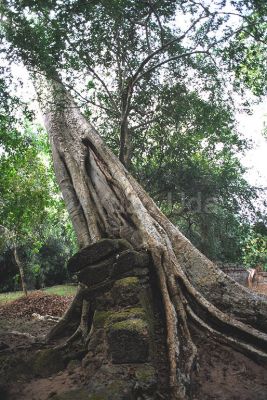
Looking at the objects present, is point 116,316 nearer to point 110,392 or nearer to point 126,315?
point 126,315

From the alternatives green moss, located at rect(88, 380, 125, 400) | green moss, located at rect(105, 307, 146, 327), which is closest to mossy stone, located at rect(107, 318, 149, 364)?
green moss, located at rect(105, 307, 146, 327)

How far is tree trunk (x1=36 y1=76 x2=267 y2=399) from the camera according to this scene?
10.4 feet

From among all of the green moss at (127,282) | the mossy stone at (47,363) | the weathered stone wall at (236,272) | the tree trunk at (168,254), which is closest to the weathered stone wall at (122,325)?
the green moss at (127,282)

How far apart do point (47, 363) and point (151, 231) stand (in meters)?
1.67

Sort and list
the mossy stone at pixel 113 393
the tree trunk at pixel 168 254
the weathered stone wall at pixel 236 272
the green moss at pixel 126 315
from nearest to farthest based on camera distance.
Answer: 1. the mossy stone at pixel 113 393
2. the green moss at pixel 126 315
3. the tree trunk at pixel 168 254
4. the weathered stone wall at pixel 236 272

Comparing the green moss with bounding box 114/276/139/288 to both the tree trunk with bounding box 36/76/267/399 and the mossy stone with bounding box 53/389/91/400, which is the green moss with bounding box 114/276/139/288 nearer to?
the tree trunk with bounding box 36/76/267/399

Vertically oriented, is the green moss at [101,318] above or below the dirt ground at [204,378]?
above

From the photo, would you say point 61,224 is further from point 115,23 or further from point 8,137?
point 115,23

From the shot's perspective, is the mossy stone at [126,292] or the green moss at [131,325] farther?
the mossy stone at [126,292]

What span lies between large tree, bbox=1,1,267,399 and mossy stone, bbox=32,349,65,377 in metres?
1.06

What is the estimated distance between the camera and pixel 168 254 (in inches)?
147

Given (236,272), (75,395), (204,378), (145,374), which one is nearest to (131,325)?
(145,374)

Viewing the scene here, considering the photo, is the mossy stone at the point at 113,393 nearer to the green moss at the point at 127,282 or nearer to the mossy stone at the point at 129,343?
the mossy stone at the point at 129,343

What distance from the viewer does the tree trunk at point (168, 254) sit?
3.16m
